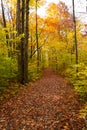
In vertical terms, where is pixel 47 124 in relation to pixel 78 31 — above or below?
below

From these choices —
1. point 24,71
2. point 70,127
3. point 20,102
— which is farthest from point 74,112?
point 24,71

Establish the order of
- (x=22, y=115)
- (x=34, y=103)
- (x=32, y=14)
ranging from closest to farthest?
(x=22, y=115)
(x=34, y=103)
(x=32, y=14)

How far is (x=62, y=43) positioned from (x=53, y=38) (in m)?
3.50

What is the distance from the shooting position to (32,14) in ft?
88.1

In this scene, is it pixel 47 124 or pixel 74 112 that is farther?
pixel 74 112

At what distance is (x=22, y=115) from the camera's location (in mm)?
7137

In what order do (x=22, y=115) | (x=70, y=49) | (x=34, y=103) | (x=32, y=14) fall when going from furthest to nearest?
(x=70, y=49) < (x=32, y=14) < (x=34, y=103) < (x=22, y=115)

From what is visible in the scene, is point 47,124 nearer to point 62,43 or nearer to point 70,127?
point 70,127

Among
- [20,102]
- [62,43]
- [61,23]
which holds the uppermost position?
[61,23]

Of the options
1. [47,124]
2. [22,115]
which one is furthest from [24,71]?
[47,124]

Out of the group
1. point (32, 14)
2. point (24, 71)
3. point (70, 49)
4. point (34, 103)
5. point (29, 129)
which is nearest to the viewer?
point (29, 129)

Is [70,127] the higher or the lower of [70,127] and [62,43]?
the lower

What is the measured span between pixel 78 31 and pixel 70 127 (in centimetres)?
2284

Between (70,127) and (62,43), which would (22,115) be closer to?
(70,127)
